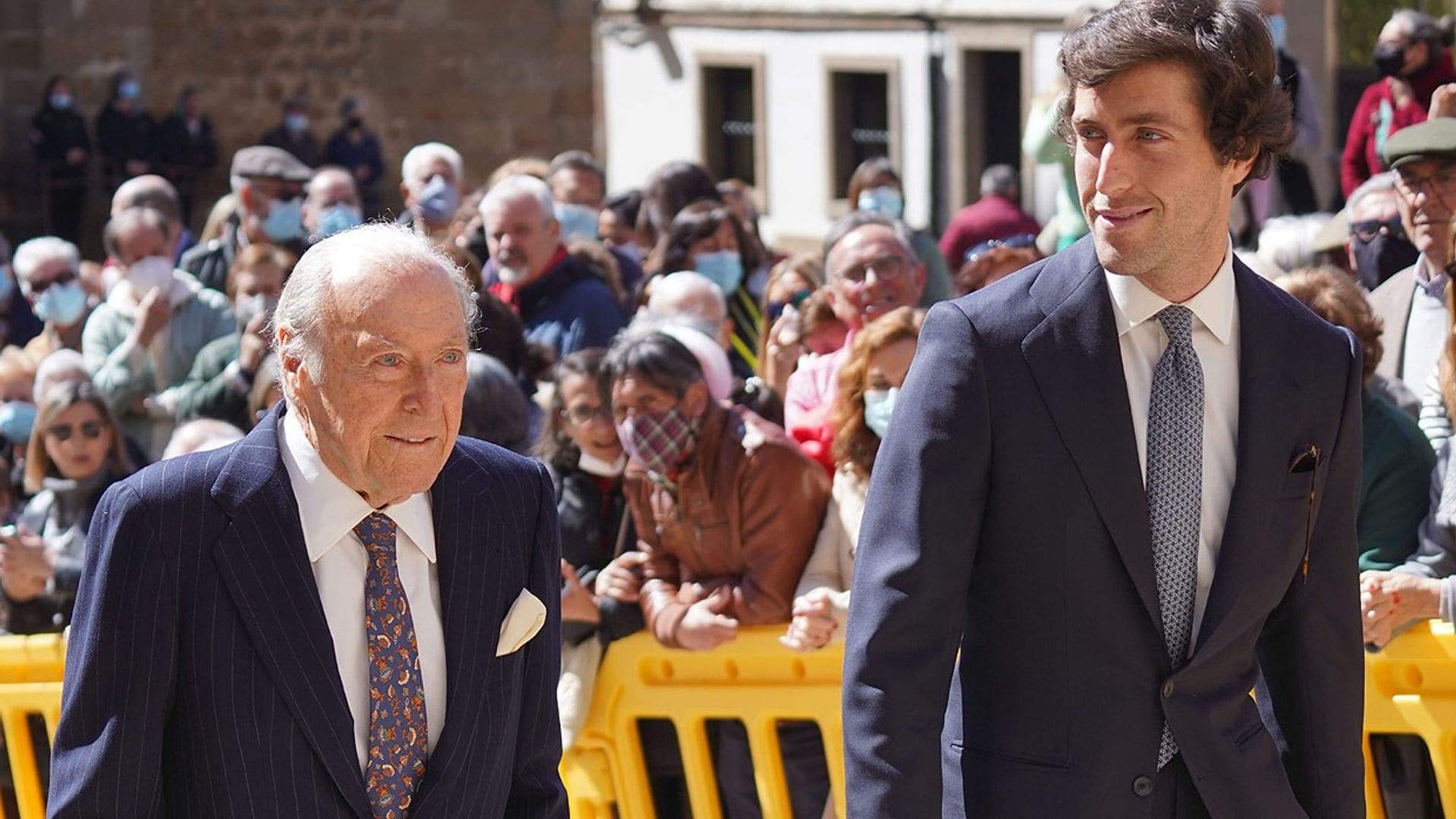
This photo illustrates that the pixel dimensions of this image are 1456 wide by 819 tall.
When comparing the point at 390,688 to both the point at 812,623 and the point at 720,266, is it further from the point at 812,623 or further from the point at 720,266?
the point at 720,266

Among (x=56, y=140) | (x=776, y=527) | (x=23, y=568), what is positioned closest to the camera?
(x=776, y=527)

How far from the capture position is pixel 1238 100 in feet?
9.45

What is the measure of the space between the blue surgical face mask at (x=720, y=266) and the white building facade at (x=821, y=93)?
26.1ft

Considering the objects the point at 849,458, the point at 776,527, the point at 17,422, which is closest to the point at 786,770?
the point at 776,527

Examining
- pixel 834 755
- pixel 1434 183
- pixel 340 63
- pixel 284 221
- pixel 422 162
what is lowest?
pixel 834 755

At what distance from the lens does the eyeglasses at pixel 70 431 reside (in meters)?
7.12

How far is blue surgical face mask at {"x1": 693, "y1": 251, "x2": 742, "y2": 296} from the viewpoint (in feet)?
27.9

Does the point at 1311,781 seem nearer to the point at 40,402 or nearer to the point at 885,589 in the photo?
the point at 885,589

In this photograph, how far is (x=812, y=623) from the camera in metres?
4.75

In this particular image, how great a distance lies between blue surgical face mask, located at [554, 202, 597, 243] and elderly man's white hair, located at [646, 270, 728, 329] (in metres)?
3.12

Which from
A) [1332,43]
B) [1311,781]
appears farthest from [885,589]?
[1332,43]

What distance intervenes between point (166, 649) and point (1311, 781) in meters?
1.56

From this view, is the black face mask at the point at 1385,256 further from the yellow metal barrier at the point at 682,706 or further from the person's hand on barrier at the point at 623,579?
the person's hand on barrier at the point at 623,579

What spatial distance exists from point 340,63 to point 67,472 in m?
18.6
